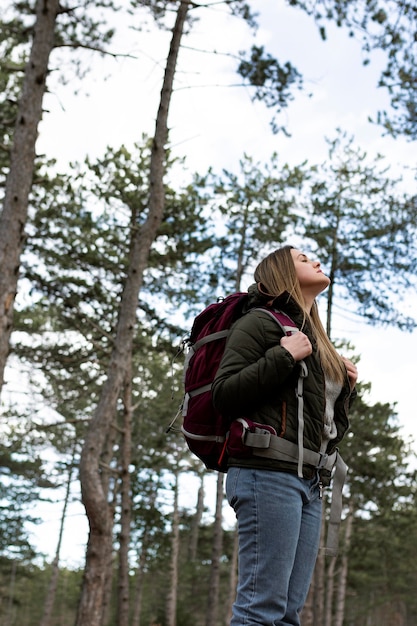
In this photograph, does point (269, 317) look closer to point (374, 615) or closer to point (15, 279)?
point (15, 279)

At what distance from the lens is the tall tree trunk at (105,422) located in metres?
10.9

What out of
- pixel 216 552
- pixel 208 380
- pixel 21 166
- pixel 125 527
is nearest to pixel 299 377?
pixel 208 380

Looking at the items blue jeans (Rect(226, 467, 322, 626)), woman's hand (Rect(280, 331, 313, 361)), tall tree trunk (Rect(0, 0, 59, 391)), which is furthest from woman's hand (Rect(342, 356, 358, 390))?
tall tree trunk (Rect(0, 0, 59, 391))

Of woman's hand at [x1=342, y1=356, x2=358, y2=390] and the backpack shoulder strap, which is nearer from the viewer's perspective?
the backpack shoulder strap

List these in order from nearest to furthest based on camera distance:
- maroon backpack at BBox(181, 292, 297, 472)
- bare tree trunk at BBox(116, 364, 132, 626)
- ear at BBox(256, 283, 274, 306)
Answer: maroon backpack at BBox(181, 292, 297, 472), ear at BBox(256, 283, 274, 306), bare tree trunk at BBox(116, 364, 132, 626)

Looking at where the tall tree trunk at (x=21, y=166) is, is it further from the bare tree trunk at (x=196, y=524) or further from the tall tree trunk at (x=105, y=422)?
the bare tree trunk at (x=196, y=524)

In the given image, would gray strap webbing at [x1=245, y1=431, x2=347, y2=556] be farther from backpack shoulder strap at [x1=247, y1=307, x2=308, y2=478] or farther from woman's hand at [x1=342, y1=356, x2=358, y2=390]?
woman's hand at [x1=342, y1=356, x2=358, y2=390]

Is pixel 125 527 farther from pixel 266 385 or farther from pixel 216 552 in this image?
pixel 266 385

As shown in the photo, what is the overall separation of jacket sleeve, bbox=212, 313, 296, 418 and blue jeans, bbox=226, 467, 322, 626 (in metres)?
0.25

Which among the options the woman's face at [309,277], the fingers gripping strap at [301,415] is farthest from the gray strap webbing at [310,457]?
the woman's face at [309,277]

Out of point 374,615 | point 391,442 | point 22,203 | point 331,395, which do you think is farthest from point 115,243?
point 374,615

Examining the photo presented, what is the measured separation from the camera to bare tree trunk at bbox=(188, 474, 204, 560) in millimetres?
38156

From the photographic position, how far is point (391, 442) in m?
23.5

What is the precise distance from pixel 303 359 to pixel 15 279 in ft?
A: 21.7
